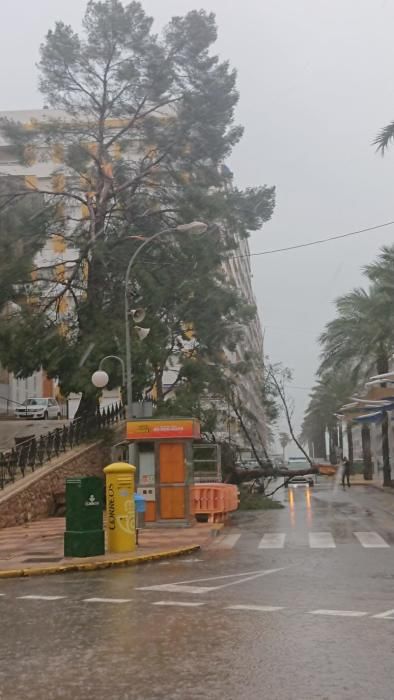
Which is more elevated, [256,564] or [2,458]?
[2,458]

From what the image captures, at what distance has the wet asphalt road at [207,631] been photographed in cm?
562

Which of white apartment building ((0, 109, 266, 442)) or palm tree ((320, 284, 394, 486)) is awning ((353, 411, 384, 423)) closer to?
palm tree ((320, 284, 394, 486))

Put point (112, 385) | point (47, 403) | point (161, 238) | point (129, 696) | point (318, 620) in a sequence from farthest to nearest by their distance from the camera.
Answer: point (47, 403) → point (161, 238) → point (112, 385) → point (318, 620) → point (129, 696)

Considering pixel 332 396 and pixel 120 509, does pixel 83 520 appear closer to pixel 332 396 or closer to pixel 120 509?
pixel 120 509

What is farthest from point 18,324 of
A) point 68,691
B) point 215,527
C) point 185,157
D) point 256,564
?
point 68,691

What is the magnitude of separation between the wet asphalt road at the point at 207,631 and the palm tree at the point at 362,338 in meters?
22.1

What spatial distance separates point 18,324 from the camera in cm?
3106

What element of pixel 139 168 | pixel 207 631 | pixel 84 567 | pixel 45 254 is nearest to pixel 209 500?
pixel 84 567

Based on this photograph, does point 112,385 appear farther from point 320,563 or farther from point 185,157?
point 320,563

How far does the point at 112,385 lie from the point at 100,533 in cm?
1669

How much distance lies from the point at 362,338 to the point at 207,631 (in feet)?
107

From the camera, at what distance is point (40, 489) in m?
23.4

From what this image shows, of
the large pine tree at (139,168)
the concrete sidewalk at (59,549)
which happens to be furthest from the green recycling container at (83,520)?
the large pine tree at (139,168)

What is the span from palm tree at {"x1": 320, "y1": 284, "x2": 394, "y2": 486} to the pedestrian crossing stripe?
16.0 m
